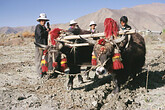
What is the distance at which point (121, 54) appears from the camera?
3979mm

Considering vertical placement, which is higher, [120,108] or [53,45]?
[53,45]

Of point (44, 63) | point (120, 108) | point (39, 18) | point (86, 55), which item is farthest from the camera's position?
point (39, 18)

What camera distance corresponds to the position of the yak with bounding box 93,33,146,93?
365 centimetres

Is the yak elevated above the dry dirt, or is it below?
above

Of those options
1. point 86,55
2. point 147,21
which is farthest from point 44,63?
point 147,21

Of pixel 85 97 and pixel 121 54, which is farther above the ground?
pixel 121 54

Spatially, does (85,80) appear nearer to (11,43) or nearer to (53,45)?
(53,45)

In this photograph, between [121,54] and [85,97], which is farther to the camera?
[85,97]

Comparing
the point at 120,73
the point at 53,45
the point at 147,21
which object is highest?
the point at 147,21

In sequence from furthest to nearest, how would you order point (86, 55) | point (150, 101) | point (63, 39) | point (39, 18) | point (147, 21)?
point (147, 21), point (39, 18), point (86, 55), point (63, 39), point (150, 101)

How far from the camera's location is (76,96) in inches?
170

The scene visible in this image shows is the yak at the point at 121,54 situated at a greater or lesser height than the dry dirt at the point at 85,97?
greater

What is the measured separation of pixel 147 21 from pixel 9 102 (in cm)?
7423

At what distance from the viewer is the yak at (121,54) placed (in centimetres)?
365
